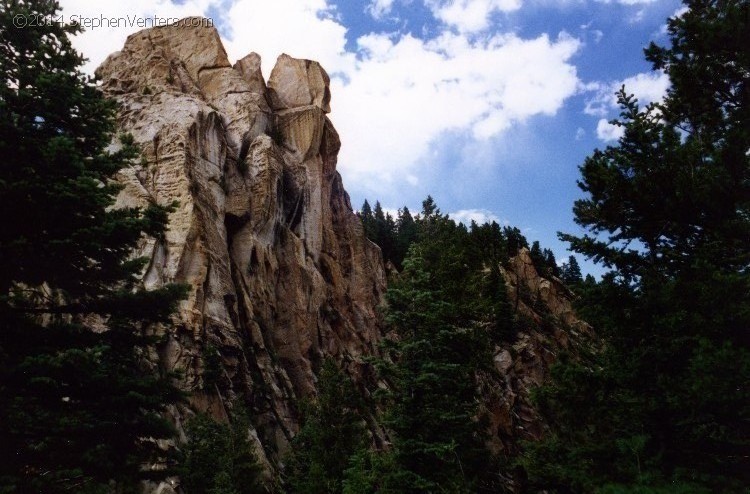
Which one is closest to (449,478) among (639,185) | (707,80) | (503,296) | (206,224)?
(639,185)

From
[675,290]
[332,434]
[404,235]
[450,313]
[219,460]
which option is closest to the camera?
[675,290]

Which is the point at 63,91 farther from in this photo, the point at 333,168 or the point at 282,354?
the point at 333,168

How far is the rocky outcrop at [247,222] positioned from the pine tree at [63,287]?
14655mm

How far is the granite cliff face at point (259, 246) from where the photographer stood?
3406cm

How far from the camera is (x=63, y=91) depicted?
1030 cm

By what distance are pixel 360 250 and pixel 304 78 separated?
906 inches

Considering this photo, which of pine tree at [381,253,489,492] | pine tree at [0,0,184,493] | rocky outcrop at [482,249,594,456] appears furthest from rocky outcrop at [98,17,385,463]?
pine tree at [381,253,489,492]

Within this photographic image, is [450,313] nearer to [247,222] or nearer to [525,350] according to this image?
[247,222]

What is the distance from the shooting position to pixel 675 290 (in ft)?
29.4

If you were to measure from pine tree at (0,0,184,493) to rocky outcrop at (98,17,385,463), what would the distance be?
577 inches

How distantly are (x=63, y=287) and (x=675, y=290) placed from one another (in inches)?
469

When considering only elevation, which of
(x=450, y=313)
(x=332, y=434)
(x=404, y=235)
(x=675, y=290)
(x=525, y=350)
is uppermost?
(x=404, y=235)

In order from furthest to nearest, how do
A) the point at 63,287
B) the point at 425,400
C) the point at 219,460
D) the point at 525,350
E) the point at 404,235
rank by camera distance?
the point at 404,235, the point at 525,350, the point at 219,460, the point at 425,400, the point at 63,287

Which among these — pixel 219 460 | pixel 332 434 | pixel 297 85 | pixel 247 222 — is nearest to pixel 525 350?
pixel 247 222
